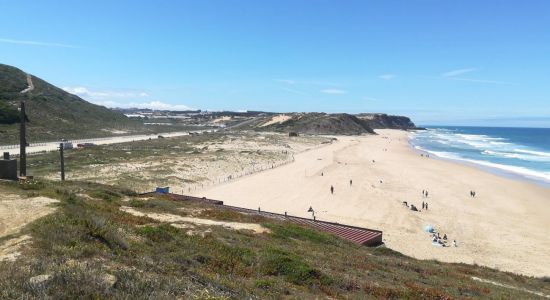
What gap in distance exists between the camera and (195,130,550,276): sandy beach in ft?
78.7

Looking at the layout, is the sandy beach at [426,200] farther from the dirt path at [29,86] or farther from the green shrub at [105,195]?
the dirt path at [29,86]

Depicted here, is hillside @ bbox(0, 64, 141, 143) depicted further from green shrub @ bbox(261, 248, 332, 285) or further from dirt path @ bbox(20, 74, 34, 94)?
green shrub @ bbox(261, 248, 332, 285)

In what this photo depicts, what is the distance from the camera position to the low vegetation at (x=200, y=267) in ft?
21.0

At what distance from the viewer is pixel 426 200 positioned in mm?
37438

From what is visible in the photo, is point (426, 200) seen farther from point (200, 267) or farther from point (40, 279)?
point (40, 279)

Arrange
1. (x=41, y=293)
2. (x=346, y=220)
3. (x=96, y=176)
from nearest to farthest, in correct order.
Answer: (x=41, y=293)
(x=346, y=220)
(x=96, y=176)

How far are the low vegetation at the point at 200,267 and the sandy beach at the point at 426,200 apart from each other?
615 centimetres

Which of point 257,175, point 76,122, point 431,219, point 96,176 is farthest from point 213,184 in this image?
point 76,122

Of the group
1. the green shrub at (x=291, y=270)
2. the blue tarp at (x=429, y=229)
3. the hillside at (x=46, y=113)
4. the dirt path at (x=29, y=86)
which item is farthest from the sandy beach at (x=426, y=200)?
the dirt path at (x=29, y=86)

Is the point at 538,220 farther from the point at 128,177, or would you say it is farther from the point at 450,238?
the point at 128,177

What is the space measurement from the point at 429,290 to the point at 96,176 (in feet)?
114

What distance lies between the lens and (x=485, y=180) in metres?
48.7

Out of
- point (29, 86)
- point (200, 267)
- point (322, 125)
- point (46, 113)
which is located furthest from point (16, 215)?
point (322, 125)

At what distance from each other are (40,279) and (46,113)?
10835cm
